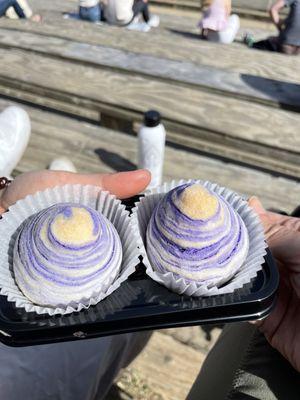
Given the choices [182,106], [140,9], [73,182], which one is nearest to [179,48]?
[182,106]

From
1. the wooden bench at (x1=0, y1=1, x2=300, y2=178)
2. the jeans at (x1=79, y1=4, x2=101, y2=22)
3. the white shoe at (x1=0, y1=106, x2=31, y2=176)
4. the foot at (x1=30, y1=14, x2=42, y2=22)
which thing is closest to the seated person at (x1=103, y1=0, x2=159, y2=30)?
the jeans at (x1=79, y1=4, x2=101, y2=22)

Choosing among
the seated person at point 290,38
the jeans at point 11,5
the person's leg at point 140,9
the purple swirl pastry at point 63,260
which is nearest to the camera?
the purple swirl pastry at point 63,260

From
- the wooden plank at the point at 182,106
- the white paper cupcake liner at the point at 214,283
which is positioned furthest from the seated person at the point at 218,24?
the white paper cupcake liner at the point at 214,283

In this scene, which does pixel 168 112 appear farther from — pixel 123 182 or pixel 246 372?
pixel 246 372

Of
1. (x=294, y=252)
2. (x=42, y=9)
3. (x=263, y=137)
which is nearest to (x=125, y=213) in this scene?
(x=294, y=252)

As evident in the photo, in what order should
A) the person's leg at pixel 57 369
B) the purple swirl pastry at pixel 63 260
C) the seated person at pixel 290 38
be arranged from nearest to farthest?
the purple swirl pastry at pixel 63 260 < the person's leg at pixel 57 369 < the seated person at pixel 290 38

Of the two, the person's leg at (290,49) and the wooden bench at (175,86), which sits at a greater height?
the person's leg at (290,49)

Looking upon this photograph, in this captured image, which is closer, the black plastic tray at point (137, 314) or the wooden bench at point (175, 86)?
the black plastic tray at point (137, 314)

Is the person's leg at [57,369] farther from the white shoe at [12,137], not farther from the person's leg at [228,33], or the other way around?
the person's leg at [228,33]
